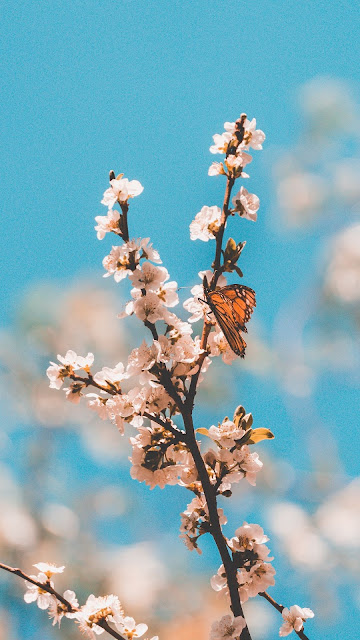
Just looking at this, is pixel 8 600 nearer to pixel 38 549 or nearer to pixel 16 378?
pixel 38 549

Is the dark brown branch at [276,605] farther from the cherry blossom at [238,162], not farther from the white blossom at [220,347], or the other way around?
the cherry blossom at [238,162]

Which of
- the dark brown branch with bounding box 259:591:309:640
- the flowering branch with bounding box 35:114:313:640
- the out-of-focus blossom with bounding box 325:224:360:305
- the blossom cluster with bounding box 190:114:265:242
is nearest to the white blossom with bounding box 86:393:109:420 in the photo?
the flowering branch with bounding box 35:114:313:640

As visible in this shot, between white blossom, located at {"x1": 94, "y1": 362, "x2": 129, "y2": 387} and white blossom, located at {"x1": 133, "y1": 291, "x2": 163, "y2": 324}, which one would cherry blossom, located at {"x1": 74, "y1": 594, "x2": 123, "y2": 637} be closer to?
white blossom, located at {"x1": 94, "y1": 362, "x2": 129, "y2": 387}

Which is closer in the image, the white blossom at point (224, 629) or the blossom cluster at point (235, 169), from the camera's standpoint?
the white blossom at point (224, 629)

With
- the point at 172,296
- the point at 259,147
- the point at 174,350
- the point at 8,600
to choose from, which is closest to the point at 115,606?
the point at 174,350

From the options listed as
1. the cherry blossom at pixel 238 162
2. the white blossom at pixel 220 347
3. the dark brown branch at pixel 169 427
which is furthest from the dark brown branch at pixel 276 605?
the cherry blossom at pixel 238 162

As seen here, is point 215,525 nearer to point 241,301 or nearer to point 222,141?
point 241,301
